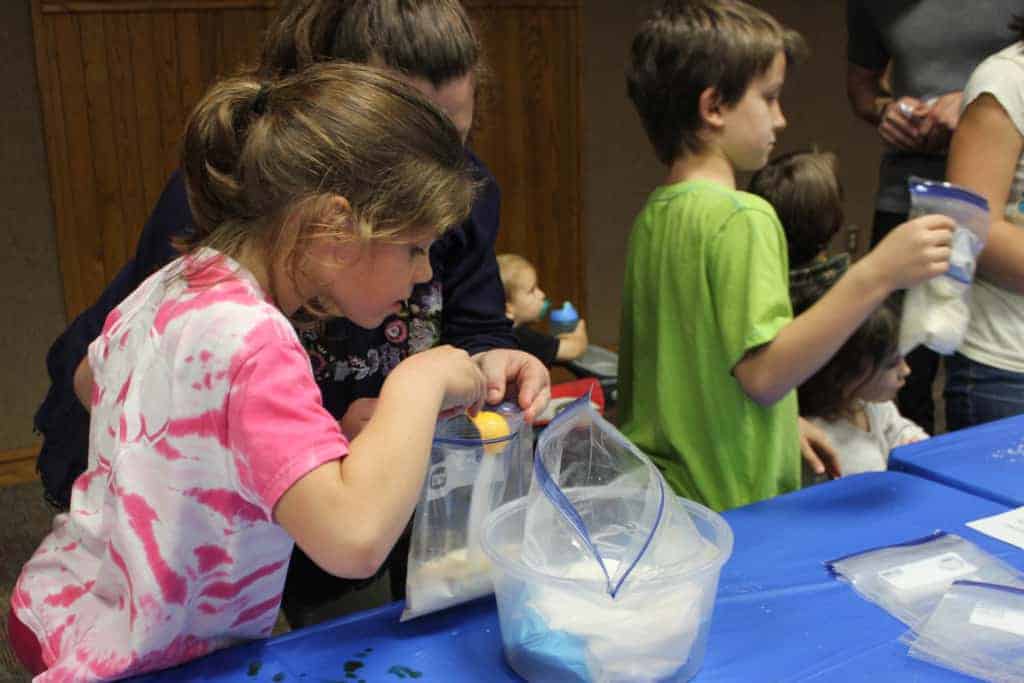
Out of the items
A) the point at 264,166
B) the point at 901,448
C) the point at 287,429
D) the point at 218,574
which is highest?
the point at 264,166

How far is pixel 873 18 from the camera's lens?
2516 mm

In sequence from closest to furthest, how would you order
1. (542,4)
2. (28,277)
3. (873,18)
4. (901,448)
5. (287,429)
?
(287,429), (901,448), (873,18), (28,277), (542,4)

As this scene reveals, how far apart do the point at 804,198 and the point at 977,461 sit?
0.98 m

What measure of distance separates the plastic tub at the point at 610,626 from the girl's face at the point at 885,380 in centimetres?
129

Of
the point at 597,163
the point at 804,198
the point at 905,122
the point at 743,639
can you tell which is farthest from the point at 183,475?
the point at 597,163

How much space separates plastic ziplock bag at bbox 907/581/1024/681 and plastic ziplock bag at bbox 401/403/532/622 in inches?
18.4

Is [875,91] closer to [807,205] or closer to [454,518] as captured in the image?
[807,205]

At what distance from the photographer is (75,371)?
4.54 feet

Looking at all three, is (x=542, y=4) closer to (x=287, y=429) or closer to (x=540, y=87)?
(x=540, y=87)

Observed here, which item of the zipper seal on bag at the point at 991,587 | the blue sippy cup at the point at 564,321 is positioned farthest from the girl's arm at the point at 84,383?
the blue sippy cup at the point at 564,321

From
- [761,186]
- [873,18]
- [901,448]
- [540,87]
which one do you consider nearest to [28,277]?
[540,87]

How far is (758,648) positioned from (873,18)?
1.90 meters

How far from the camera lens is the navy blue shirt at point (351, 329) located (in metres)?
1.40

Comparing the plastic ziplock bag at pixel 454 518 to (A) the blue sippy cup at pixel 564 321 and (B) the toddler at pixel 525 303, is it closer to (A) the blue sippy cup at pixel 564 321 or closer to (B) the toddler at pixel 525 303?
(B) the toddler at pixel 525 303
